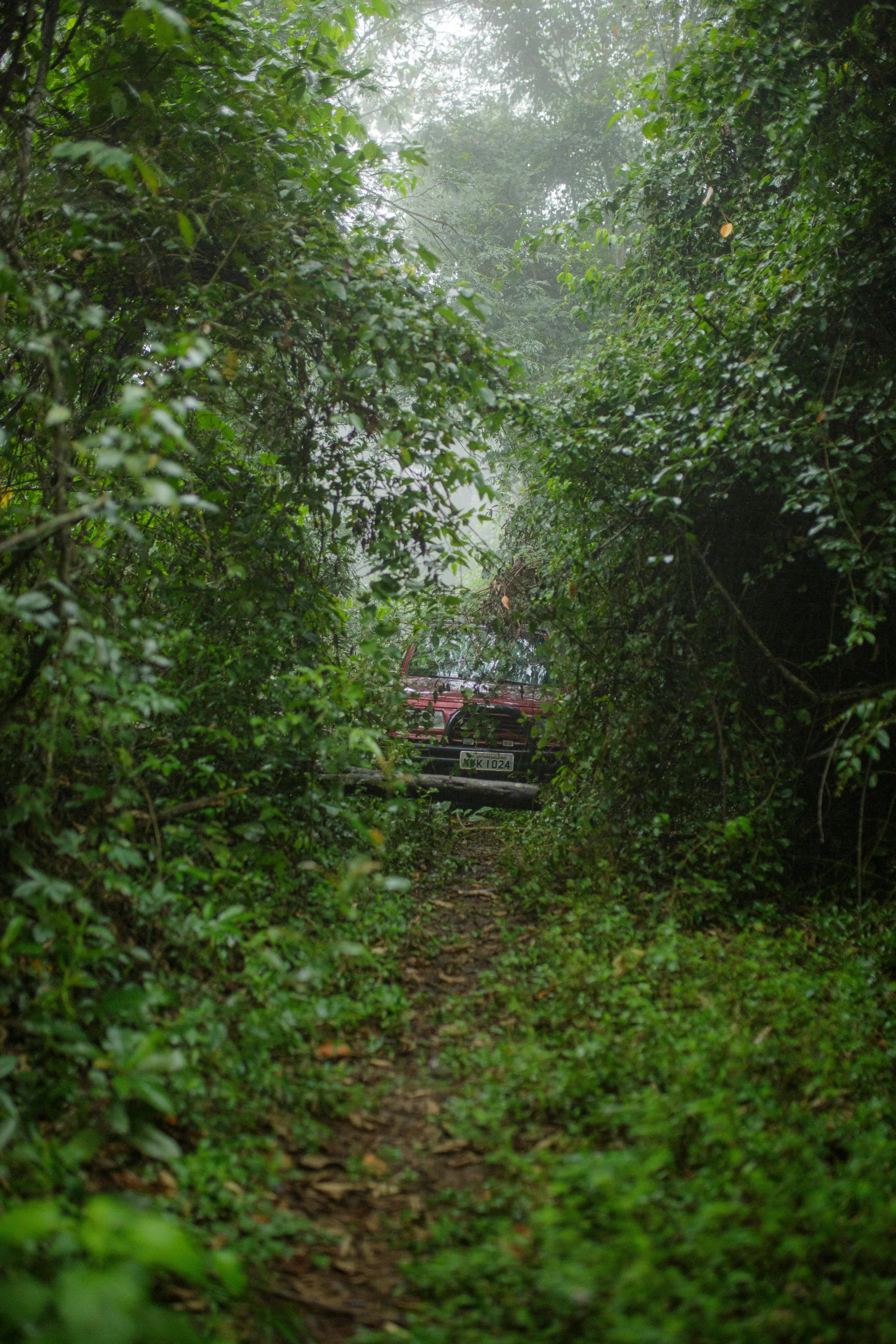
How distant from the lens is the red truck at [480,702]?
7957 millimetres

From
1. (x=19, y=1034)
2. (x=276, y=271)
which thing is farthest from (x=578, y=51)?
(x=19, y=1034)

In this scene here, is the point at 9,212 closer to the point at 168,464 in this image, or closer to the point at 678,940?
the point at 168,464

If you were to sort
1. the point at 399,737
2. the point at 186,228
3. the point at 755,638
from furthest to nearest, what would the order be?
the point at 399,737 → the point at 755,638 → the point at 186,228

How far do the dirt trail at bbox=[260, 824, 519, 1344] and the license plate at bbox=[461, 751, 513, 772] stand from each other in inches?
155

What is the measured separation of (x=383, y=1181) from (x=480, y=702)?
574 centimetres

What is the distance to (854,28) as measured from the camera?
4.78 m

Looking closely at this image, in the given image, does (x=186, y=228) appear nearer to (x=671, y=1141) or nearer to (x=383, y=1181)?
(x=383, y=1181)

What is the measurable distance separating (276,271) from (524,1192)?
4386mm

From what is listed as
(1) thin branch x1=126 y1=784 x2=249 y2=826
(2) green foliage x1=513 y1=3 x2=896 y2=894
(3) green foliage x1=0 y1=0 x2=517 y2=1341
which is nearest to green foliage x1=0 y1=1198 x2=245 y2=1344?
(3) green foliage x1=0 y1=0 x2=517 y2=1341

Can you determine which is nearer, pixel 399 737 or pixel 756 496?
pixel 756 496

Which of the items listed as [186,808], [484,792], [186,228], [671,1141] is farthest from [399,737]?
[671,1141]

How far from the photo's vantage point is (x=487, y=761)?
27.5ft

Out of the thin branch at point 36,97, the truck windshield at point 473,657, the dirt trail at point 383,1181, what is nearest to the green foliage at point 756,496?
the truck windshield at point 473,657

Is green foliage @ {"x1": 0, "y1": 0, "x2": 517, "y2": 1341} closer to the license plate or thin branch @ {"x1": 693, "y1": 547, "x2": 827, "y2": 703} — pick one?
thin branch @ {"x1": 693, "y1": 547, "x2": 827, "y2": 703}
